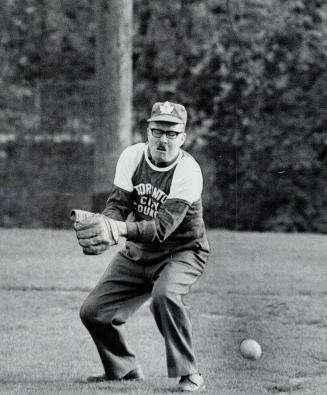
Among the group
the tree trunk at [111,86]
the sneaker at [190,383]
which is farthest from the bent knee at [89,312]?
the tree trunk at [111,86]

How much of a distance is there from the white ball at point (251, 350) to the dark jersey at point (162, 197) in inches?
44.1

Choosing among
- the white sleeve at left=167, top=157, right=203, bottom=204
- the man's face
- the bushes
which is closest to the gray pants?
the white sleeve at left=167, top=157, right=203, bottom=204

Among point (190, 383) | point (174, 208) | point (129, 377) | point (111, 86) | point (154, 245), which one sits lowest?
point (129, 377)

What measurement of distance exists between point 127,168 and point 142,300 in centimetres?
103

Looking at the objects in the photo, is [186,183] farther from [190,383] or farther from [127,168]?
[190,383]

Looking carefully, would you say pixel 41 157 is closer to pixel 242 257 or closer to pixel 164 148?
pixel 242 257

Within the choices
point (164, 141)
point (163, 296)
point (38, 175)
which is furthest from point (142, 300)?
point (38, 175)

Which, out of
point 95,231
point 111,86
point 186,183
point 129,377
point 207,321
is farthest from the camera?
point 111,86

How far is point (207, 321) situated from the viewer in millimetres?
9367

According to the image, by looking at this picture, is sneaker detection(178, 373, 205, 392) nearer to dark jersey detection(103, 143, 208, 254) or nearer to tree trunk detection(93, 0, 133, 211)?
dark jersey detection(103, 143, 208, 254)

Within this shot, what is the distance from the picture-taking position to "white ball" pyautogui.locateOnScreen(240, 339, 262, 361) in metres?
7.64

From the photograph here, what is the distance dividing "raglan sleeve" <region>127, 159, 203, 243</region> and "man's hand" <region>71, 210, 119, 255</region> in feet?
0.46

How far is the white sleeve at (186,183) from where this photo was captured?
669 cm

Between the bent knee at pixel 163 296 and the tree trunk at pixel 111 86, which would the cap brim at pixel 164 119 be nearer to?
the bent knee at pixel 163 296
